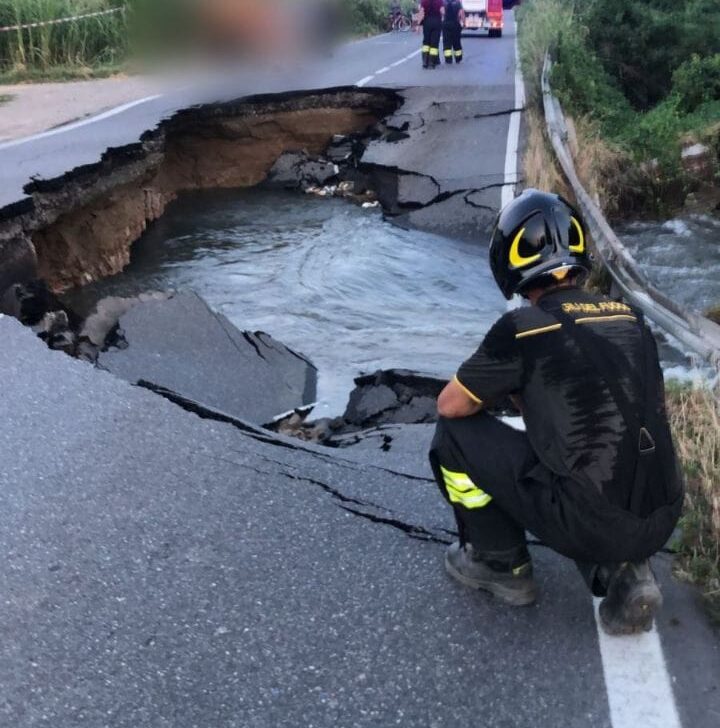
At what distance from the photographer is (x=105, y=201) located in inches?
364

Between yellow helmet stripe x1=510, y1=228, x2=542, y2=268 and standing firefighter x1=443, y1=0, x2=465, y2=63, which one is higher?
yellow helmet stripe x1=510, y1=228, x2=542, y2=268

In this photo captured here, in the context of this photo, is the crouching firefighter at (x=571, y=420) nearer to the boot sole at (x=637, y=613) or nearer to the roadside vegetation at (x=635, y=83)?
the boot sole at (x=637, y=613)

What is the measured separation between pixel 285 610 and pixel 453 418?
86 cm

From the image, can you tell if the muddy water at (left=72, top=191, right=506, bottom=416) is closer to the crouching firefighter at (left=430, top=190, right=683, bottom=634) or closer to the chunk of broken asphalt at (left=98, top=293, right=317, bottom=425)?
the chunk of broken asphalt at (left=98, top=293, right=317, bottom=425)

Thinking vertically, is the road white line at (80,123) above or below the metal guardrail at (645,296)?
below

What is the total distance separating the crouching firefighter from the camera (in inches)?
103

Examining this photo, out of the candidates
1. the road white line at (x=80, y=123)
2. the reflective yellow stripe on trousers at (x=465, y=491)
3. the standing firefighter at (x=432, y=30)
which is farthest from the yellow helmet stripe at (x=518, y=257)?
the standing firefighter at (x=432, y=30)

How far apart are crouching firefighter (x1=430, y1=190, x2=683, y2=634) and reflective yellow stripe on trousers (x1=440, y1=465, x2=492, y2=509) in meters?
0.01

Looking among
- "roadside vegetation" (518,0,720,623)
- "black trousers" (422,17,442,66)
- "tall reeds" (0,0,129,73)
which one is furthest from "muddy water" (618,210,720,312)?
"tall reeds" (0,0,129,73)

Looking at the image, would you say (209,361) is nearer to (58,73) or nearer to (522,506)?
(522,506)

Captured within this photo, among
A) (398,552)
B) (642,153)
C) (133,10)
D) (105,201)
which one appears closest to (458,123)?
(642,153)

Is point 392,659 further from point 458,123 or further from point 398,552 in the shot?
point 458,123

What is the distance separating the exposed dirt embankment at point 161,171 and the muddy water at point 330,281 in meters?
0.32

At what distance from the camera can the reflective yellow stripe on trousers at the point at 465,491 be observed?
292cm
